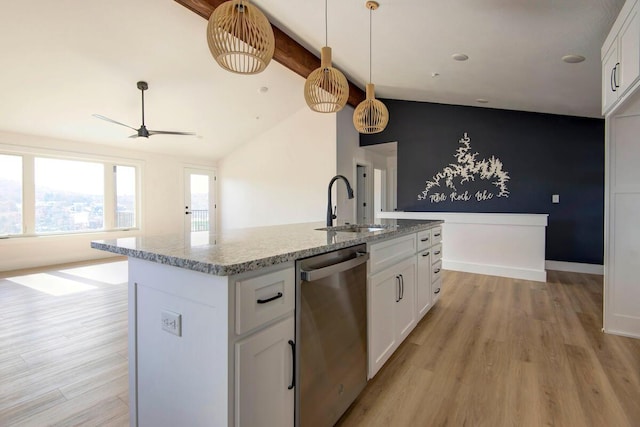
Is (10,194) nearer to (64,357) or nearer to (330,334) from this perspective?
(64,357)

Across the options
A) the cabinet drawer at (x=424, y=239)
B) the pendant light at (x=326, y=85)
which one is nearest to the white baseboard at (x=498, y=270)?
the cabinet drawer at (x=424, y=239)

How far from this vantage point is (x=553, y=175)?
4887 mm

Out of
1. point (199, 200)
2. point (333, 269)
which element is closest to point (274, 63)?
point (333, 269)

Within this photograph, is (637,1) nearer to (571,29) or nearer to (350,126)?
(571,29)

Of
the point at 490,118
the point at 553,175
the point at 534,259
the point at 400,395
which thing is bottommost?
the point at 400,395

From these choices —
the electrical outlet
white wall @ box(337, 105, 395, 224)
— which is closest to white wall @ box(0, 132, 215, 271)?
white wall @ box(337, 105, 395, 224)

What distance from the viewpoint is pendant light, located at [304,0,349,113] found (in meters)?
2.47

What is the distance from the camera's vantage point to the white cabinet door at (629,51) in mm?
1803

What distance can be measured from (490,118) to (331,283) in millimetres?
5046

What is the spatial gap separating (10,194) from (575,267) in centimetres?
904

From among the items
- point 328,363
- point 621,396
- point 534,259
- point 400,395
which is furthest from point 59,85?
point 534,259

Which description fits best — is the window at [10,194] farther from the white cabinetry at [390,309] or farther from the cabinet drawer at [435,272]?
the cabinet drawer at [435,272]

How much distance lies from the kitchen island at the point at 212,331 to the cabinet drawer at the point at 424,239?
1432mm

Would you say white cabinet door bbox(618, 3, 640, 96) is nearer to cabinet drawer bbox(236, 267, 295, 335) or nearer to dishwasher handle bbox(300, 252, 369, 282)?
dishwasher handle bbox(300, 252, 369, 282)
